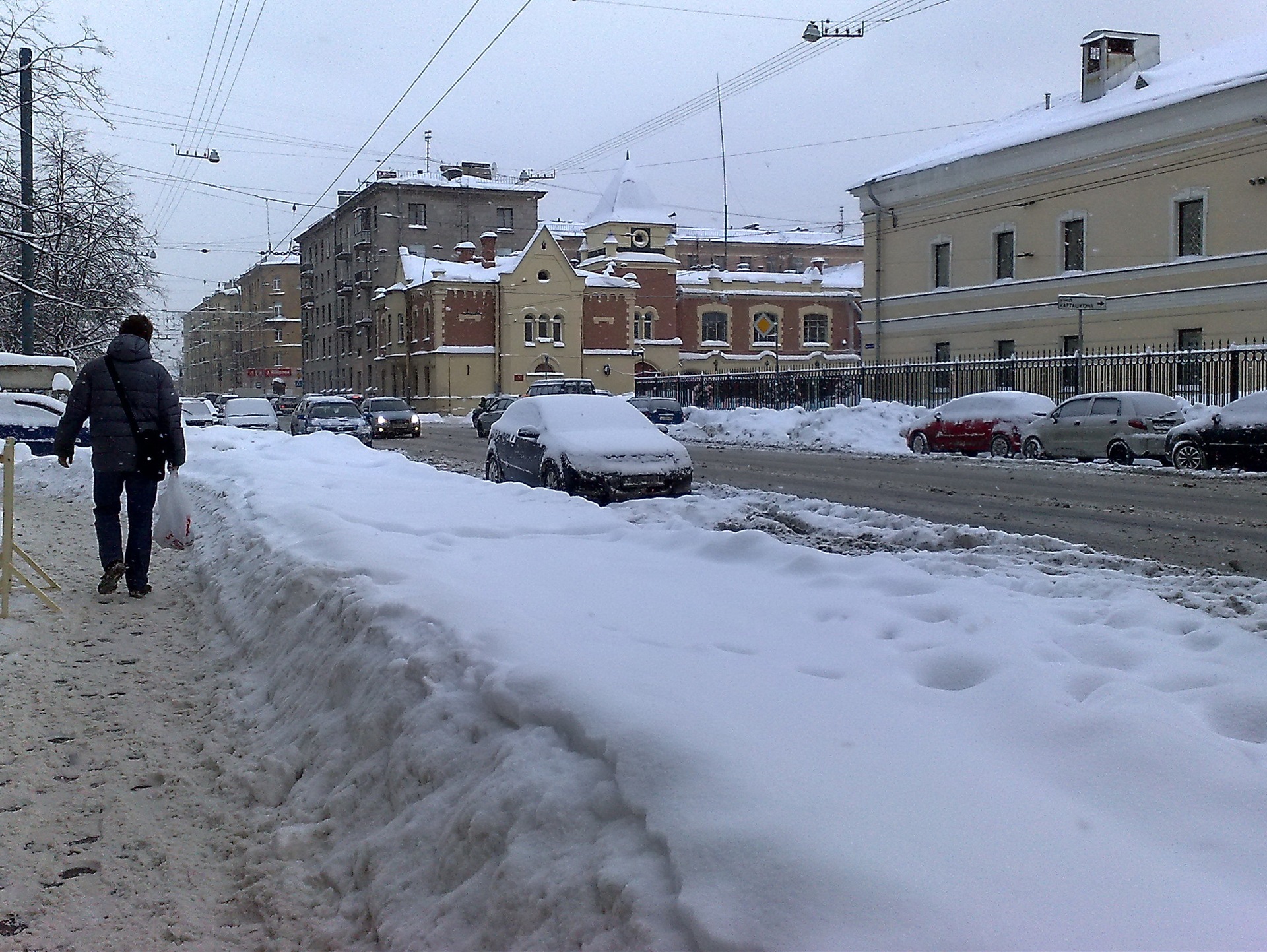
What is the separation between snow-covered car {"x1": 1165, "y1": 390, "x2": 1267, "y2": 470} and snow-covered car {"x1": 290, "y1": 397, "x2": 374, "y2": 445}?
2024 cm

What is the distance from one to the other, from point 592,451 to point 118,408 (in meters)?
6.89

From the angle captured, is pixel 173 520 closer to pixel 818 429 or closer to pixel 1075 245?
pixel 818 429

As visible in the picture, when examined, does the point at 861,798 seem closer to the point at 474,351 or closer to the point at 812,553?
the point at 812,553

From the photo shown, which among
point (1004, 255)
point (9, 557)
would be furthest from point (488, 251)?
point (9, 557)

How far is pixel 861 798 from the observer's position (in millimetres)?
2996

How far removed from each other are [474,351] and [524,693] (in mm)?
62565

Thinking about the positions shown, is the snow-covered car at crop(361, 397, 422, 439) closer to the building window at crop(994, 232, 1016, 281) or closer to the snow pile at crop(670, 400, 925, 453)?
the snow pile at crop(670, 400, 925, 453)

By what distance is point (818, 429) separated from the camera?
3047cm

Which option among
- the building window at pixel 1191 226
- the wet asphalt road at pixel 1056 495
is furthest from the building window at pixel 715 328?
the wet asphalt road at pixel 1056 495

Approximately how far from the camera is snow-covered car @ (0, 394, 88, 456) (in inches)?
625

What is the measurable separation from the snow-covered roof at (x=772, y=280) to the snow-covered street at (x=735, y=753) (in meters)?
71.0

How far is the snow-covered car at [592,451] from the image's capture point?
13875mm

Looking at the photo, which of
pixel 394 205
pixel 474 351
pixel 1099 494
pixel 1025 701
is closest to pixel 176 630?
pixel 1025 701

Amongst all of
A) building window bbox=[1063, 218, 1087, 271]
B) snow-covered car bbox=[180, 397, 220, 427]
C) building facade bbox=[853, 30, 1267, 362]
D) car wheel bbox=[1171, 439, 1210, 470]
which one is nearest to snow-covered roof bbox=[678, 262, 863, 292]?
building facade bbox=[853, 30, 1267, 362]
